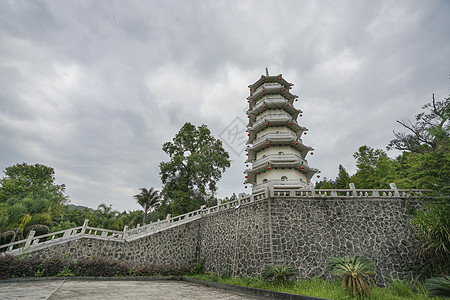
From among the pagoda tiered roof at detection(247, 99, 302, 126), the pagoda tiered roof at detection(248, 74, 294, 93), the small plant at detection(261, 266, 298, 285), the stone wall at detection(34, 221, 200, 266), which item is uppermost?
the pagoda tiered roof at detection(248, 74, 294, 93)

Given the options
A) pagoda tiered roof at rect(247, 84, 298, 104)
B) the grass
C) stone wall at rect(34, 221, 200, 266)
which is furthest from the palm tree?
the grass

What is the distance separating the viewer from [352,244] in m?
11.2

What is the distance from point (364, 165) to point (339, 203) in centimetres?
1523

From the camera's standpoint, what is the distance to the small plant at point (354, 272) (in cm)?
675

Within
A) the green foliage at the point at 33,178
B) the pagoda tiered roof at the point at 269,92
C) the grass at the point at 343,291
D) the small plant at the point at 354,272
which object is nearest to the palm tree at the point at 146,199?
the green foliage at the point at 33,178

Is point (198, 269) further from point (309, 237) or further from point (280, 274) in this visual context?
point (309, 237)

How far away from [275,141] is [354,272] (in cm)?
1307

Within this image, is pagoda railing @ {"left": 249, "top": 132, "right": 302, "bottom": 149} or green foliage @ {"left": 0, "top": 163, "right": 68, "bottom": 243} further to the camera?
pagoda railing @ {"left": 249, "top": 132, "right": 302, "bottom": 149}

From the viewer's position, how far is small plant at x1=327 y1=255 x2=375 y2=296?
22.1ft

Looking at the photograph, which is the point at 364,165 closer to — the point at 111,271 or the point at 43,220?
the point at 111,271

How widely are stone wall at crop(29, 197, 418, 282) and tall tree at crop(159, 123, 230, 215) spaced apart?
8.30m

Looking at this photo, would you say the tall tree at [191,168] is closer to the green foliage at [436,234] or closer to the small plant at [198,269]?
the small plant at [198,269]

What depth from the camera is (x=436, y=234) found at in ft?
30.7

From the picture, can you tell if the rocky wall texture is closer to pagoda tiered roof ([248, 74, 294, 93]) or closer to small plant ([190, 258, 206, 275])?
small plant ([190, 258, 206, 275])
